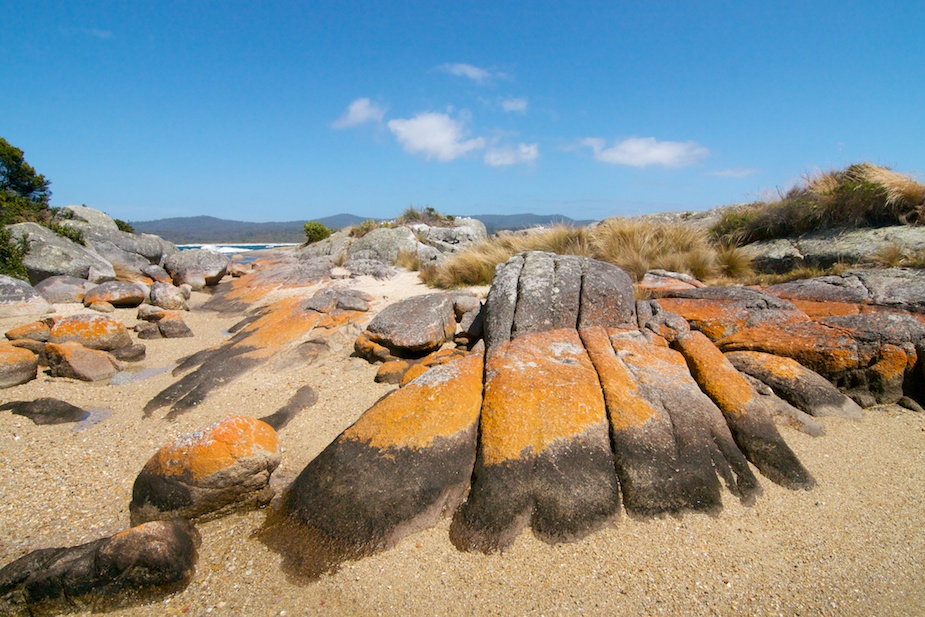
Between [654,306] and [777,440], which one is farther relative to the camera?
[654,306]

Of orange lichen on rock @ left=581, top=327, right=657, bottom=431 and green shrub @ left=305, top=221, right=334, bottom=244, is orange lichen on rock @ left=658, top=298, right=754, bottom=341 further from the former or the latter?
green shrub @ left=305, top=221, right=334, bottom=244

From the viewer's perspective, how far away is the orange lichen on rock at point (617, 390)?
3312 millimetres

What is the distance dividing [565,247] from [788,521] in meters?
7.48

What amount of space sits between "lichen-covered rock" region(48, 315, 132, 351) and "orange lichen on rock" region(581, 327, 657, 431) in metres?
7.29

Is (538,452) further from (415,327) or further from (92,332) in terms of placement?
(92,332)

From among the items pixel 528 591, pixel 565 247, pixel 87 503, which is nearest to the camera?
pixel 528 591

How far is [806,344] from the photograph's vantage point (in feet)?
14.2

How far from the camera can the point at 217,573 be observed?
2.61 m

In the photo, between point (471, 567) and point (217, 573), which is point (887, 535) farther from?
point (217, 573)

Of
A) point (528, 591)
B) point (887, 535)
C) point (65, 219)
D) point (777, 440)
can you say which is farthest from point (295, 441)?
point (65, 219)

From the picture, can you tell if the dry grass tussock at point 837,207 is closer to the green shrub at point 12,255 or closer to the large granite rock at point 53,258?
the large granite rock at point 53,258

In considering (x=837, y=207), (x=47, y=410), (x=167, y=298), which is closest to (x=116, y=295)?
(x=167, y=298)

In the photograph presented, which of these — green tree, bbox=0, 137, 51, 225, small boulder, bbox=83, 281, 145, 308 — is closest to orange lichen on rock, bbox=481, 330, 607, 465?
small boulder, bbox=83, 281, 145, 308

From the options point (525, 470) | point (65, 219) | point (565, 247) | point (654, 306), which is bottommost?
point (525, 470)
